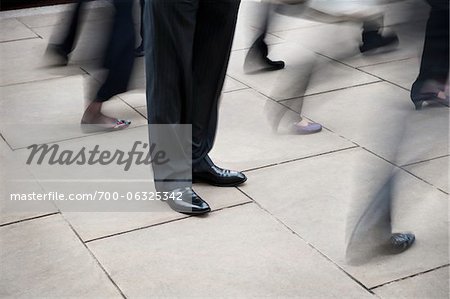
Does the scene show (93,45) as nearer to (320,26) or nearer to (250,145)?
(320,26)

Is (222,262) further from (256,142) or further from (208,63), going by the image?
(256,142)

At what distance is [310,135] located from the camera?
Answer: 4.43 meters

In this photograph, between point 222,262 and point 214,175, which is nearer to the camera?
point 222,262

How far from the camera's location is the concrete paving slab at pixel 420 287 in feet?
9.50

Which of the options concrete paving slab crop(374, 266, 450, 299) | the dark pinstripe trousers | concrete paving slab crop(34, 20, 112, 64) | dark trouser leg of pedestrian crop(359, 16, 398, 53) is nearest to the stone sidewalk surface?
concrete paving slab crop(374, 266, 450, 299)

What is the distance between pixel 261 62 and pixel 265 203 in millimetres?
2097

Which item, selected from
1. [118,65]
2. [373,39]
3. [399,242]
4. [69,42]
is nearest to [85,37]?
[69,42]

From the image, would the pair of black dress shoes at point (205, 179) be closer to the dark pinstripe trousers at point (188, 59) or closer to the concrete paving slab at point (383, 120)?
the dark pinstripe trousers at point (188, 59)

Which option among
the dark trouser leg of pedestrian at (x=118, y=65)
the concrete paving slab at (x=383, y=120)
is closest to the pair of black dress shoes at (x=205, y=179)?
the concrete paving slab at (x=383, y=120)

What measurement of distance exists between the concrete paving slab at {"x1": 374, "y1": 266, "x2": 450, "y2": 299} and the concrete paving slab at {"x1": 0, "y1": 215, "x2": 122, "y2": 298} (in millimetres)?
1017

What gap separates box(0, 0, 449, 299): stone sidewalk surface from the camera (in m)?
3.00

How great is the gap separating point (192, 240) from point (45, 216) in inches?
28.2

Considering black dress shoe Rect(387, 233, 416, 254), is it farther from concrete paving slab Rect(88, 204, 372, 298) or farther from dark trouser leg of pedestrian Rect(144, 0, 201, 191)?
dark trouser leg of pedestrian Rect(144, 0, 201, 191)

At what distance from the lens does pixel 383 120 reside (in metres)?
4.60
